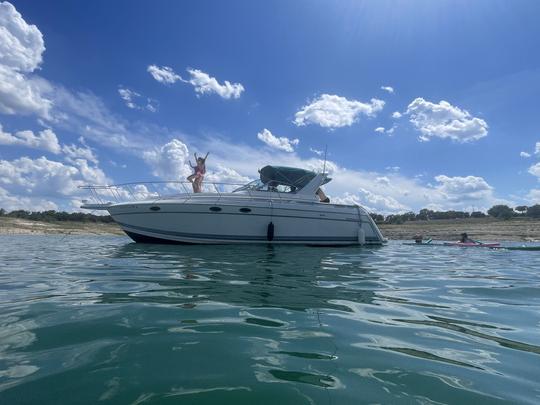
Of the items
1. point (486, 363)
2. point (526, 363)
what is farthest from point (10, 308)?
point (526, 363)

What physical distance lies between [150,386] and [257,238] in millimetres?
12232

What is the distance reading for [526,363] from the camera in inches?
91.7

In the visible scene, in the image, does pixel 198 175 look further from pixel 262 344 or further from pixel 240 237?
pixel 262 344

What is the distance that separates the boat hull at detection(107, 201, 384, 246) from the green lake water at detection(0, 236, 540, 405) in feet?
27.4

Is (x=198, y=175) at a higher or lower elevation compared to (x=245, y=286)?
higher

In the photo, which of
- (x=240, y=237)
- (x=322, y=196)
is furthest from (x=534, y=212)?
(x=240, y=237)

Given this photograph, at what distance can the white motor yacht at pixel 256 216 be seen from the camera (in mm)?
13328

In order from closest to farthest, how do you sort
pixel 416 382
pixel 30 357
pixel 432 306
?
1. pixel 416 382
2. pixel 30 357
3. pixel 432 306

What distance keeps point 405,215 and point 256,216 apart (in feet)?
161

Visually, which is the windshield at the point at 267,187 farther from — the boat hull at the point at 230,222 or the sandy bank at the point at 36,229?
the sandy bank at the point at 36,229

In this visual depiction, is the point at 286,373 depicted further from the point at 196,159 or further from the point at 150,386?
the point at 196,159

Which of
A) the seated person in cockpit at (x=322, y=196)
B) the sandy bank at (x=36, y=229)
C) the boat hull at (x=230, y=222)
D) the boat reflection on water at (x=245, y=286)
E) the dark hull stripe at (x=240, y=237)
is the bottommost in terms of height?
the sandy bank at (x=36, y=229)

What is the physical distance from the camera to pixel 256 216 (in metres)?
14.0

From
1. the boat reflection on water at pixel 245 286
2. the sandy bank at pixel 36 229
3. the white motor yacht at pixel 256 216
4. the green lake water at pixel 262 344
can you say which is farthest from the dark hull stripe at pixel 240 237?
the sandy bank at pixel 36 229
